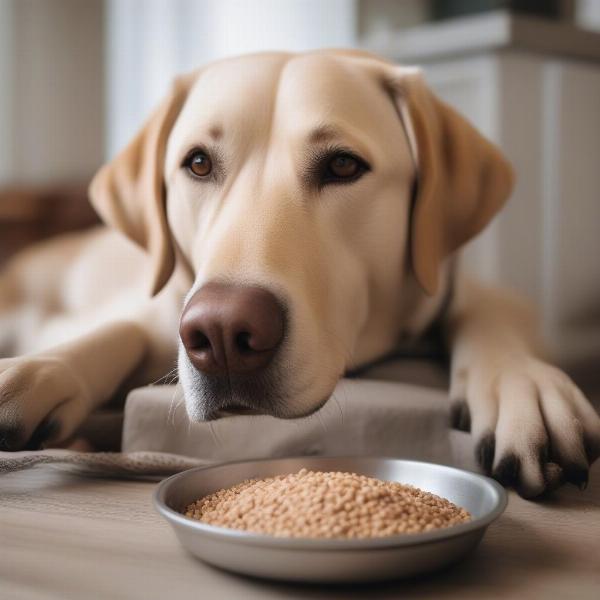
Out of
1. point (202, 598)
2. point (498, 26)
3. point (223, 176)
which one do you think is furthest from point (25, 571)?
point (498, 26)

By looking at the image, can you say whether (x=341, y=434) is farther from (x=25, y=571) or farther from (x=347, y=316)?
(x=25, y=571)

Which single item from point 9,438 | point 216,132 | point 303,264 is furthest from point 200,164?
point 9,438

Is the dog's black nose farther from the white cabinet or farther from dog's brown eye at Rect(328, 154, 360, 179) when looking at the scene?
the white cabinet

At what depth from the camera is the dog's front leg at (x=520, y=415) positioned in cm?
106

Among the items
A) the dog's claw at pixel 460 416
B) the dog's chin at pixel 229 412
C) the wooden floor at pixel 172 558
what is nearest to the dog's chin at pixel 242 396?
the dog's chin at pixel 229 412

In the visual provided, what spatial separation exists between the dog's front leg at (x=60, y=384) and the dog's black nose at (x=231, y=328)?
0.27m

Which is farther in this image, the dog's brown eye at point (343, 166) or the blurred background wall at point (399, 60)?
the blurred background wall at point (399, 60)

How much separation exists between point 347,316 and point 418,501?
519mm

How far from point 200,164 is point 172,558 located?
800 millimetres

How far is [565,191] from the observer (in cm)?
330

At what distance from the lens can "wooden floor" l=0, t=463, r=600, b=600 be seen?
765mm

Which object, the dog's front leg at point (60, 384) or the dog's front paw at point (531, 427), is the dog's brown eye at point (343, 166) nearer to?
the dog's front paw at point (531, 427)

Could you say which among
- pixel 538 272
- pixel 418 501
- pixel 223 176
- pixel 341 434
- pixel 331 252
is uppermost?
pixel 223 176

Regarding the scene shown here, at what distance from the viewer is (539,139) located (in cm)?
324
